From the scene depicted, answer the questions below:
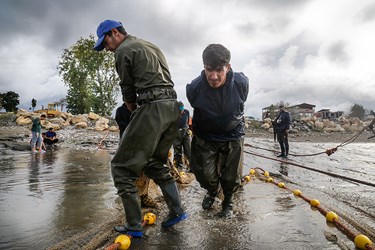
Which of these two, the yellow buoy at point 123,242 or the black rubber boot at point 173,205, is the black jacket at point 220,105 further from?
the yellow buoy at point 123,242

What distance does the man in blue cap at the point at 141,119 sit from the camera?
8.77 ft

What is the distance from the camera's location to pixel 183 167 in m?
7.80

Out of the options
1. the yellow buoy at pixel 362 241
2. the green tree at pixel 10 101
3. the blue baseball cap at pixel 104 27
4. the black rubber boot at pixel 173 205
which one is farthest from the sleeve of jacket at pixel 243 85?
the green tree at pixel 10 101

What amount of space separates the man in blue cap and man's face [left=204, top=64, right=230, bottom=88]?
503 mm

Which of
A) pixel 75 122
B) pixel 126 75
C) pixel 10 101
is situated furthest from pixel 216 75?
pixel 10 101

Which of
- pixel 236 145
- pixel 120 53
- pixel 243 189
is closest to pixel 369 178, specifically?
pixel 243 189

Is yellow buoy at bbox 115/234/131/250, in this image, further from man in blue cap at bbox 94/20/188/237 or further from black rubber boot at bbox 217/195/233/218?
black rubber boot at bbox 217/195/233/218

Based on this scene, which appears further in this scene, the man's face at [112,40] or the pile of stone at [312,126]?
the pile of stone at [312,126]

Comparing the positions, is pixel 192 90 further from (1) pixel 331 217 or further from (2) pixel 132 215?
(1) pixel 331 217

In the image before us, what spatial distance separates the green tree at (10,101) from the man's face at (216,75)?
5121cm

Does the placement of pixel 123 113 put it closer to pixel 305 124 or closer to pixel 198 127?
pixel 198 127

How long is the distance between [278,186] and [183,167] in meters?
3.12

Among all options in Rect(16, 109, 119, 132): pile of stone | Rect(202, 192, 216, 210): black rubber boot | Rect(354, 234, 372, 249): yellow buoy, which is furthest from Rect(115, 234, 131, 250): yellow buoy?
Rect(16, 109, 119, 132): pile of stone

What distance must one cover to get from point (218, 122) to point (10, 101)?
174ft
